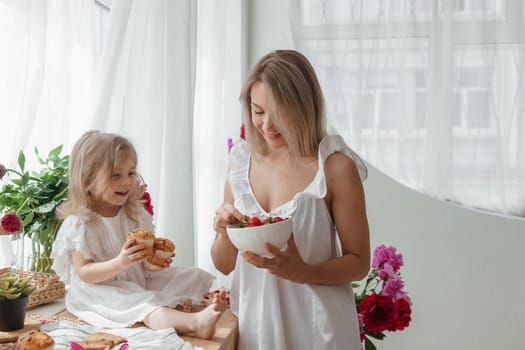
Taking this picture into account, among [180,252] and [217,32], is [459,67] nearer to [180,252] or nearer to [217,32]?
[217,32]

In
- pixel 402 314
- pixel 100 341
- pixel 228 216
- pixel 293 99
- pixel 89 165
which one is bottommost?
pixel 402 314

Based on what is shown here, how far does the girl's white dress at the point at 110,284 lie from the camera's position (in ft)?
5.28

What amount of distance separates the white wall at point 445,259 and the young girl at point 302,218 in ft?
5.14

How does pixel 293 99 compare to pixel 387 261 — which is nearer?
pixel 293 99

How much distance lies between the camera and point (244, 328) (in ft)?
5.18

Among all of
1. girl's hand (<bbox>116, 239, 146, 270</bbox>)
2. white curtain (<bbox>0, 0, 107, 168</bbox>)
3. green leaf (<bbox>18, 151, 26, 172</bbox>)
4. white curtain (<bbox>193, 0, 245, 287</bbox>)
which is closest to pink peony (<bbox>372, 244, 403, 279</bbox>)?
white curtain (<bbox>193, 0, 245, 287</bbox>)

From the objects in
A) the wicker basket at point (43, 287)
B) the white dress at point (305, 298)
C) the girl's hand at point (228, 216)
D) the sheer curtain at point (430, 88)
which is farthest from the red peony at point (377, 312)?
the sheer curtain at point (430, 88)

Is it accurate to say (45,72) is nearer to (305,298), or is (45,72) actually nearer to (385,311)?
(305,298)

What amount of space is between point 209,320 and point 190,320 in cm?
5

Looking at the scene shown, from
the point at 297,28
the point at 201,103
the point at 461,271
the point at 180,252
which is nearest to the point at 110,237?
the point at 180,252

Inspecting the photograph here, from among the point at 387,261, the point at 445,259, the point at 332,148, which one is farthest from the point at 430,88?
the point at 332,148

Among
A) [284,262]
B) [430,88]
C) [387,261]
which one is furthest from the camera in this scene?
[430,88]

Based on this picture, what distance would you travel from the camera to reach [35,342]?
4.19 feet

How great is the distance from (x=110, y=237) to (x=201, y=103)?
1118 mm
